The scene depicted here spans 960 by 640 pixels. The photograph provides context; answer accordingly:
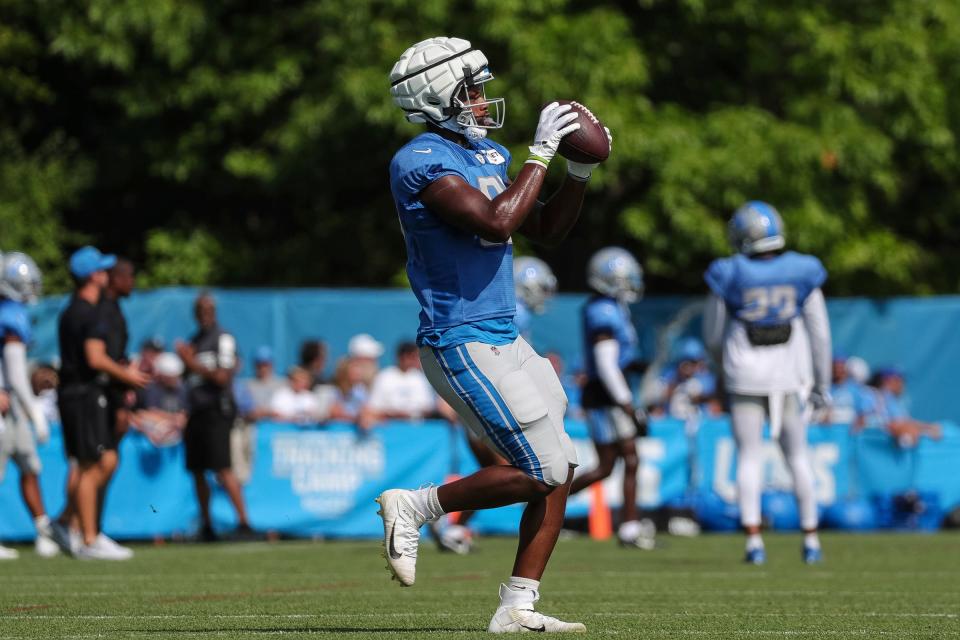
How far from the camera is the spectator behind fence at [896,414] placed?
16844mm

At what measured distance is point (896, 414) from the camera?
17844 millimetres

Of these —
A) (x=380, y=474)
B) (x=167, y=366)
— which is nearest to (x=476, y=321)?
(x=380, y=474)

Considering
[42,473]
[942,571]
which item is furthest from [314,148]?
[942,571]

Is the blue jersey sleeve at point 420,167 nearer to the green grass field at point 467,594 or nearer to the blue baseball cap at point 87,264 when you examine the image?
the green grass field at point 467,594

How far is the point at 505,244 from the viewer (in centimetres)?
643

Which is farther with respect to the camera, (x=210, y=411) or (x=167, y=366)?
(x=167, y=366)

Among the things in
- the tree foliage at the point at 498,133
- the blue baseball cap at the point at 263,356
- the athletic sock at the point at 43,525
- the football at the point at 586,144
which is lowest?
the athletic sock at the point at 43,525

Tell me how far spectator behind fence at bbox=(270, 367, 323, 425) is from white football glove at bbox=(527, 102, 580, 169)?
9.95 meters

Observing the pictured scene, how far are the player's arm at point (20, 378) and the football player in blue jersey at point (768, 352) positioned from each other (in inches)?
187

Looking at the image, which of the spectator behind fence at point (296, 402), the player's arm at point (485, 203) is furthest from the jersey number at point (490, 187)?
the spectator behind fence at point (296, 402)

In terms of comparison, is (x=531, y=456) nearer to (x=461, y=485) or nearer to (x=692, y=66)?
(x=461, y=485)

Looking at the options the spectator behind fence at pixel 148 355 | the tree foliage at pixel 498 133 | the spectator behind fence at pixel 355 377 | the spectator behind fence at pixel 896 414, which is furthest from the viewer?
the tree foliage at pixel 498 133

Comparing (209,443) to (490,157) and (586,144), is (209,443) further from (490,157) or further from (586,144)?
(586,144)

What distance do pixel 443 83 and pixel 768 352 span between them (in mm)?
5167
